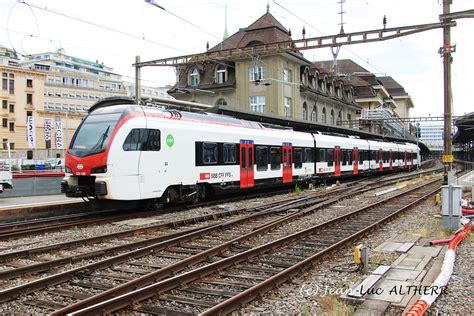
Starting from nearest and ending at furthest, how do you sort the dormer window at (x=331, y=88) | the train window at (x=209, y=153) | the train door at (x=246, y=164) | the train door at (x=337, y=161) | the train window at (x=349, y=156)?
the train window at (x=209, y=153) < the train door at (x=246, y=164) < the train door at (x=337, y=161) < the train window at (x=349, y=156) < the dormer window at (x=331, y=88)

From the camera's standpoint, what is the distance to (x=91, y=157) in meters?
12.4

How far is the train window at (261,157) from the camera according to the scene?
19.0 m

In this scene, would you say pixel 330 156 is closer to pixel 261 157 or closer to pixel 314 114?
pixel 261 157

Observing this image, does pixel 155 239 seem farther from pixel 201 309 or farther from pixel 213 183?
pixel 213 183

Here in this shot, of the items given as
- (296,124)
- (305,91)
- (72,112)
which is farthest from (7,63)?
(296,124)

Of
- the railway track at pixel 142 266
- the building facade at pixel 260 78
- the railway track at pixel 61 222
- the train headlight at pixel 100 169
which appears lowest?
the railway track at pixel 142 266

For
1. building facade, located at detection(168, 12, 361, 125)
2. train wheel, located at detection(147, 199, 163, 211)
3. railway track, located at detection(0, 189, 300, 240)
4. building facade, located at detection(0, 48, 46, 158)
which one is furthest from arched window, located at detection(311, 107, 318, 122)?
building facade, located at detection(0, 48, 46, 158)

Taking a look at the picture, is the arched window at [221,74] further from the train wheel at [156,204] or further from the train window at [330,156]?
the train wheel at [156,204]

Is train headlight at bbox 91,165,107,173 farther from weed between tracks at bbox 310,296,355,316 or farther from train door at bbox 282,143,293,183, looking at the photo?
train door at bbox 282,143,293,183

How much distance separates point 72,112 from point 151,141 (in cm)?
8265

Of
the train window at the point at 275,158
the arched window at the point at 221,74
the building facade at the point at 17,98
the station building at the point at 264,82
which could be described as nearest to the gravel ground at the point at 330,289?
the train window at the point at 275,158

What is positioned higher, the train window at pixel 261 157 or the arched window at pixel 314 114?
the arched window at pixel 314 114

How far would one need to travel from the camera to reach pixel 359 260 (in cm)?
722

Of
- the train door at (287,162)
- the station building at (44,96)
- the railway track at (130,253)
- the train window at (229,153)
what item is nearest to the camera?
the railway track at (130,253)
